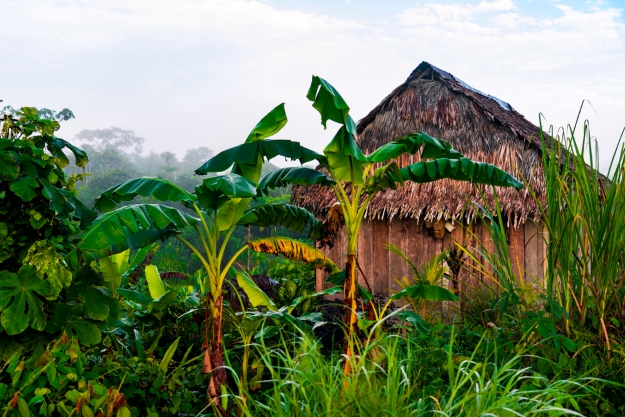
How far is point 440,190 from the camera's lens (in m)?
7.37

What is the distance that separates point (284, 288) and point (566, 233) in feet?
11.9

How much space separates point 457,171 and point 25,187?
289 cm

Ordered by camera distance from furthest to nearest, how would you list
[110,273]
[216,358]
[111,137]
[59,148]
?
1. [111,137]
2. [110,273]
3. [59,148]
4. [216,358]

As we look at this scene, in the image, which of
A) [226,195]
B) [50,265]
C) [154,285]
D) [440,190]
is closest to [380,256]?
[440,190]

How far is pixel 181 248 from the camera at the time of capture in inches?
711

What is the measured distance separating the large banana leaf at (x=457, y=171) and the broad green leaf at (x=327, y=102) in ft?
2.31

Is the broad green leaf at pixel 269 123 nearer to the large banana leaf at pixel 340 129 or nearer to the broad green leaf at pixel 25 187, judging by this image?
the large banana leaf at pixel 340 129

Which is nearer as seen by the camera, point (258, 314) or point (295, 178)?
point (258, 314)

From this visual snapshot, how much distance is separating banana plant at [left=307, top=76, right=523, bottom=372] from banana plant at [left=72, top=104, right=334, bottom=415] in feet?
0.70

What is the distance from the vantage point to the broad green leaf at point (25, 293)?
3260 mm

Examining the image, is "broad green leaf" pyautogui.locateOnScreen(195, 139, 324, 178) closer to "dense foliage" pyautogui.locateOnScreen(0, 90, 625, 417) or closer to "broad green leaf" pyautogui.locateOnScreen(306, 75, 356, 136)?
"dense foliage" pyautogui.locateOnScreen(0, 90, 625, 417)

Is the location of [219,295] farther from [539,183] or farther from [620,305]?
[539,183]

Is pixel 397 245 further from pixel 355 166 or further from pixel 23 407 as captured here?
pixel 23 407

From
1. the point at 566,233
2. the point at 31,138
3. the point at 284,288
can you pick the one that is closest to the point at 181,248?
the point at 284,288
